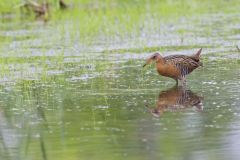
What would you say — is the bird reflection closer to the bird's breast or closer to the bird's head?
the bird's breast

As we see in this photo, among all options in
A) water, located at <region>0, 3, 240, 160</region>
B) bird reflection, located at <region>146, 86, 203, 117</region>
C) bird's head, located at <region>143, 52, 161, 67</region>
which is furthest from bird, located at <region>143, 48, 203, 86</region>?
bird reflection, located at <region>146, 86, 203, 117</region>

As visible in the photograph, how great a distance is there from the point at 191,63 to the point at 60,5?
1541 cm

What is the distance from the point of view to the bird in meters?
10.8

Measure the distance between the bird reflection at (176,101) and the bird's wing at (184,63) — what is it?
15.0 inches

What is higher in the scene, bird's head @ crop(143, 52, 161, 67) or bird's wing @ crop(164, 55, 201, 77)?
bird's head @ crop(143, 52, 161, 67)

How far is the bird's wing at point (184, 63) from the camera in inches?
427

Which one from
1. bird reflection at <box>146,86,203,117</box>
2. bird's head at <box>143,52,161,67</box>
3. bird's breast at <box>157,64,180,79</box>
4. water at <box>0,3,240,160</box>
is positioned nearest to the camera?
water at <box>0,3,240,160</box>

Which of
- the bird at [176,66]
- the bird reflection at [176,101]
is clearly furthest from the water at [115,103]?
the bird at [176,66]

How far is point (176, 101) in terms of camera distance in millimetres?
9648

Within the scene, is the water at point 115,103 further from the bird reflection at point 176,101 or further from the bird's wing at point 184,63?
the bird's wing at point 184,63

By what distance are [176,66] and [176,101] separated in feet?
4.11

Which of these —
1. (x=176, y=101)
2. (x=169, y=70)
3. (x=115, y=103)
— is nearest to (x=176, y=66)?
(x=169, y=70)

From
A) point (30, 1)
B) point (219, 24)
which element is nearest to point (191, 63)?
point (219, 24)

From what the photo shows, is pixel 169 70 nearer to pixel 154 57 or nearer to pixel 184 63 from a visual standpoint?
pixel 184 63
